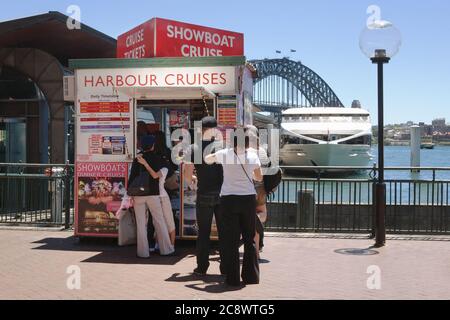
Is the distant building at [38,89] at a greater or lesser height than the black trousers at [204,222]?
greater

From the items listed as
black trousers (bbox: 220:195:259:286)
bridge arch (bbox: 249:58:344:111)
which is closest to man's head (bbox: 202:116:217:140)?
black trousers (bbox: 220:195:259:286)

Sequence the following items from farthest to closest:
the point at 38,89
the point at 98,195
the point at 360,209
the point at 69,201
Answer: the point at 38,89, the point at 360,209, the point at 69,201, the point at 98,195

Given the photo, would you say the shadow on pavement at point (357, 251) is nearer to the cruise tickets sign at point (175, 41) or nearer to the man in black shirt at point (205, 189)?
the man in black shirt at point (205, 189)

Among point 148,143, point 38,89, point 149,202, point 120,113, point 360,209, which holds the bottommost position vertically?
point 360,209

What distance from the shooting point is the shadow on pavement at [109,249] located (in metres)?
7.59

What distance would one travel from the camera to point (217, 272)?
7.00m

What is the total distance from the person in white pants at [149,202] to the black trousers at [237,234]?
1.62m

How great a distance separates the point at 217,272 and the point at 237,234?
2.87 ft

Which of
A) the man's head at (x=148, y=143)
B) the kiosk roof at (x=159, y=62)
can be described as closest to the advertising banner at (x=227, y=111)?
the kiosk roof at (x=159, y=62)

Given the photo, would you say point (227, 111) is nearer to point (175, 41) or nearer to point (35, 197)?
point (175, 41)

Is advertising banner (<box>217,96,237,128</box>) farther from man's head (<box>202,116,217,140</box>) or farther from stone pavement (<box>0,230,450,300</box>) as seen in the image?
stone pavement (<box>0,230,450,300</box>)

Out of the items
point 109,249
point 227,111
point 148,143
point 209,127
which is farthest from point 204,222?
point 109,249

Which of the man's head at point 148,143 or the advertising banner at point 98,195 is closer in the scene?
the man's head at point 148,143
